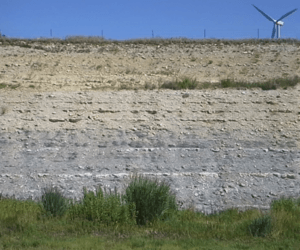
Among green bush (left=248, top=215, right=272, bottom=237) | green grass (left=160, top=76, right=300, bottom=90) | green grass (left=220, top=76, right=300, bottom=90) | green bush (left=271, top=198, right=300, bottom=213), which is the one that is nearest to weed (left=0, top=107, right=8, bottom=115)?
green grass (left=160, top=76, right=300, bottom=90)

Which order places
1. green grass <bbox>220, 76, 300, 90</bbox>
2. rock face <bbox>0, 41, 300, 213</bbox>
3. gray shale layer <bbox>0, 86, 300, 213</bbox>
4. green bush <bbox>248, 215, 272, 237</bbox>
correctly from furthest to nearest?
green grass <bbox>220, 76, 300, 90</bbox> < rock face <bbox>0, 41, 300, 213</bbox> < gray shale layer <bbox>0, 86, 300, 213</bbox> < green bush <bbox>248, 215, 272, 237</bbox>

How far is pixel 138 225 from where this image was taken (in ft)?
44.2

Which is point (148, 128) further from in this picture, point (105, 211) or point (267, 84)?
point (105, 211)

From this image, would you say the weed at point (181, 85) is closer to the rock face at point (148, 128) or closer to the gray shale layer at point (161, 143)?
the rock face at point (148, 128)

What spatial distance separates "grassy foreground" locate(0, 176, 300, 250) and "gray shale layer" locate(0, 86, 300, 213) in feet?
6.49

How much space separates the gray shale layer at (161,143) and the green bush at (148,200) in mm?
2260

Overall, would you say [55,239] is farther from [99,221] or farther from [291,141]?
[291,141]

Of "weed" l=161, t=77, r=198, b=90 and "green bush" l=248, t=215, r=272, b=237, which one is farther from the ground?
"weed" l=161, t=77, r=198, b=90

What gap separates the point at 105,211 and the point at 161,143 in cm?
676

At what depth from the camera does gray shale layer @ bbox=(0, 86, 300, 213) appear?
17.3 m

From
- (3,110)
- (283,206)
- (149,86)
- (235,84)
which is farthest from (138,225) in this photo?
(235,84)

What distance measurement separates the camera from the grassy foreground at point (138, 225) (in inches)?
456

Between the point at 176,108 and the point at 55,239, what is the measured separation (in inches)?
443

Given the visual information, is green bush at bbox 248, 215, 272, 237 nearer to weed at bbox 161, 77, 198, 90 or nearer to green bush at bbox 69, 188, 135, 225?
green bush at bbox 69, 188, 135, 225
